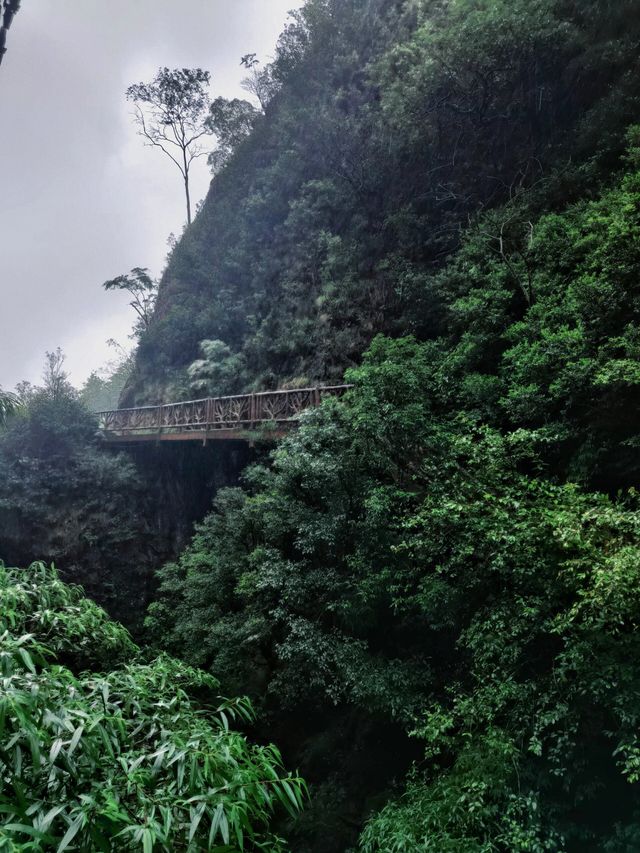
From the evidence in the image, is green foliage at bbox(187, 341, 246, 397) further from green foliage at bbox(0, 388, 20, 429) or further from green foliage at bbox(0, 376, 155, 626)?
green foliage at bbox(0, 388, 20, 429)

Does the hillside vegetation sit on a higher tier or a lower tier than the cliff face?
lower

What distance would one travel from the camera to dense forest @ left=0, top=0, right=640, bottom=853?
2393 millimetres

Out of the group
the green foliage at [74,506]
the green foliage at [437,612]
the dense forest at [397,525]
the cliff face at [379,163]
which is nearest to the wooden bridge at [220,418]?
the dense forest at [397,525]

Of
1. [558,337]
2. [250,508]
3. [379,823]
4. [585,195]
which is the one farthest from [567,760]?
[585,195]

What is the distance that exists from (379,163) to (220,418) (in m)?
8.30

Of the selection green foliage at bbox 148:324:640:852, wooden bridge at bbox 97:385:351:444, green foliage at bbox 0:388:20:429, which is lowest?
green foliage at bbox 148:324:640:852

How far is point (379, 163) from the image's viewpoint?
1422 centimetres

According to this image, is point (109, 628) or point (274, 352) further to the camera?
point (274, 352)

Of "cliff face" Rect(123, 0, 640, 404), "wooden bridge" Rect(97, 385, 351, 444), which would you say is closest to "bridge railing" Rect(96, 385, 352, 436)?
"wooden bridge" Rect(97, 385, 351, 444)

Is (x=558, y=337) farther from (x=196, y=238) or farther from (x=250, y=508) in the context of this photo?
(x=196, y=238)

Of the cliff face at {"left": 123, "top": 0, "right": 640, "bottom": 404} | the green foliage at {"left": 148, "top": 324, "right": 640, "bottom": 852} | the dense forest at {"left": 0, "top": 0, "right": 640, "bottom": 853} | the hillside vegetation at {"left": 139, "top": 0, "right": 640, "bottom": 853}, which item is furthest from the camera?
the cliff face at {"left": 123, "top": 0, "right": 640, "bottom": 404}

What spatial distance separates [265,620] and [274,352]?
30.5ft

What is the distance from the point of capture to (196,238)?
23.3 metres

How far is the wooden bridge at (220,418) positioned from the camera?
1107 centimetres
